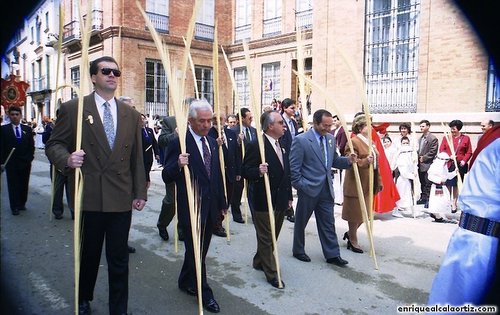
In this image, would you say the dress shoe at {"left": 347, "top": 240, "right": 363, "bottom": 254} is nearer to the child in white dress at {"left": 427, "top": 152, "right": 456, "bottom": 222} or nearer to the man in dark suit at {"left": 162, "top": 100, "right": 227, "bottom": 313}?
the man in dark suit at {"left": 162, "top": 100, "right": 227, "bottom": 313}

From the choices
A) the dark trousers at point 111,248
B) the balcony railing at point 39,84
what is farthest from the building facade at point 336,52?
the balcony railing at point 39,84

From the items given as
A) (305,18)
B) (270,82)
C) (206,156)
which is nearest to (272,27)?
(305,18)

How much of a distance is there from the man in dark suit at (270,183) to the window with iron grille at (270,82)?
1599cm

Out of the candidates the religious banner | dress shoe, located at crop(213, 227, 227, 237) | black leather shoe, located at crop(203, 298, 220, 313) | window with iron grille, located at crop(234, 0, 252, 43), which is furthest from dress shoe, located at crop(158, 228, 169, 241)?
window with iron grille, located at crop(234, 0, 252, 43)

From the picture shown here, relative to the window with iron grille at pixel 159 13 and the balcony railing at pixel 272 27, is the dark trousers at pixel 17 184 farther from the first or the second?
the balcony railing at pixel 272 27

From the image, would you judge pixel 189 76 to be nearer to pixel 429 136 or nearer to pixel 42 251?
pixel 429 136

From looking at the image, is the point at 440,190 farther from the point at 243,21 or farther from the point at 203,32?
the point at 203,32

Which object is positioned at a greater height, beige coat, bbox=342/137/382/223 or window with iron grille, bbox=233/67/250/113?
window with iron grille, bbox=233/67/250/113

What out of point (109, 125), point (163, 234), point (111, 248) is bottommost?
point (163, 234)

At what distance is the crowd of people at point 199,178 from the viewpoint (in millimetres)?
3311

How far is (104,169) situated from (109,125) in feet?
1.15

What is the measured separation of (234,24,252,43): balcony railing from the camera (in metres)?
22.4

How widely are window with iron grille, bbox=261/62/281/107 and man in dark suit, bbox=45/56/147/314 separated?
57.1ft

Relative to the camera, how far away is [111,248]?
334 cm
